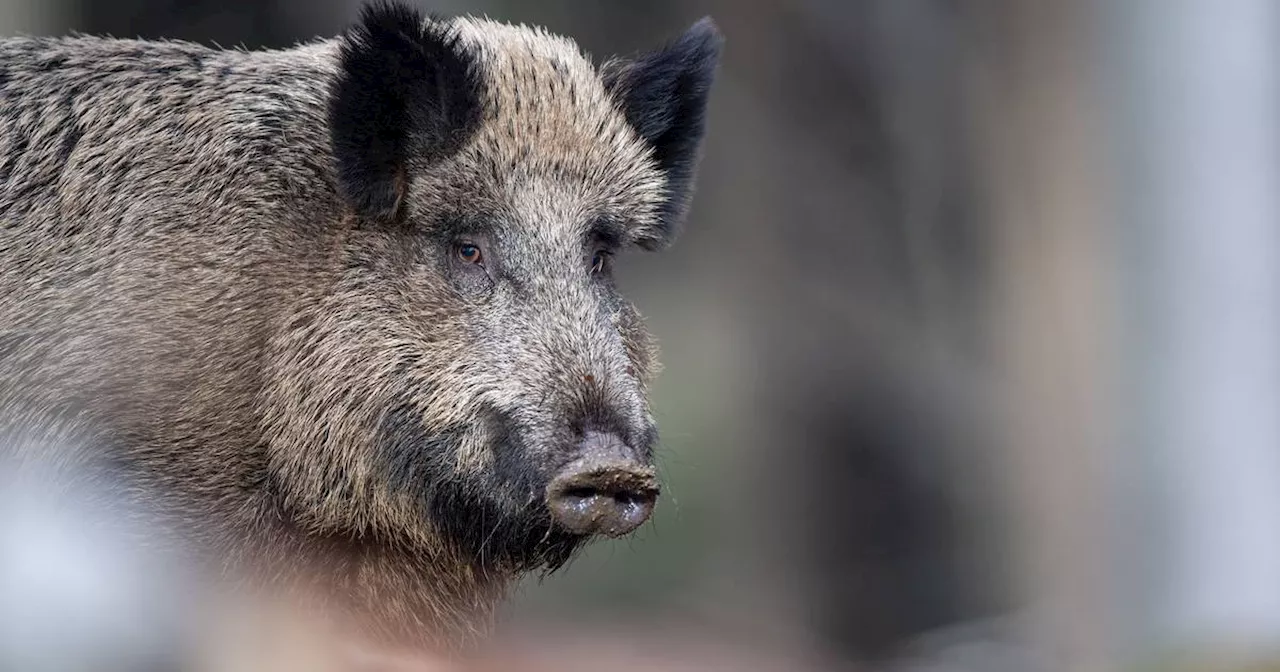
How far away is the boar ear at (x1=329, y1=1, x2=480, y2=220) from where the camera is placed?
518 cm

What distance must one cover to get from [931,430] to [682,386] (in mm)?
4491

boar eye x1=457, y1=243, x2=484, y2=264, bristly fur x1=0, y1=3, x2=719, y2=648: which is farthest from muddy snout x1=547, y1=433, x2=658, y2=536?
boar eye x1=457, y1=243, x2=484, y2=264

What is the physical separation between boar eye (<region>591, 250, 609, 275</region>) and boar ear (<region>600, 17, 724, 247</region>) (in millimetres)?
268

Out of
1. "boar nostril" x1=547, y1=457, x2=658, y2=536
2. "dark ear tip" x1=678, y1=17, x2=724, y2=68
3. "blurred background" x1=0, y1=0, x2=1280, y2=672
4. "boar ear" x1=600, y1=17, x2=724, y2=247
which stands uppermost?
"blurred background" x1=0, y1=0, x2=1280, y2=672

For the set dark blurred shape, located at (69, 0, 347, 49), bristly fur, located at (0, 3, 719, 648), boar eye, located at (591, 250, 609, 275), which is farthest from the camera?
dark blurred shape, located at (69, 0, 347, 49)

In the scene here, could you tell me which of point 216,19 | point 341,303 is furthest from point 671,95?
point 216,19

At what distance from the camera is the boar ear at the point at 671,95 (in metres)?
5.77

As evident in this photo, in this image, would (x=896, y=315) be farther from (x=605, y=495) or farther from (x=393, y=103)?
(x=605, y=495)

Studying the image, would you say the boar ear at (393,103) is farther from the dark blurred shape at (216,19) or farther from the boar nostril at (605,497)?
the dark blurred shape at (216,19)

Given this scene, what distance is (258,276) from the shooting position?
5297 mm

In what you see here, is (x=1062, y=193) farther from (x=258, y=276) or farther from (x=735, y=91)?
(x=258, y=276)

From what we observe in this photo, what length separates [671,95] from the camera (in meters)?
5.80

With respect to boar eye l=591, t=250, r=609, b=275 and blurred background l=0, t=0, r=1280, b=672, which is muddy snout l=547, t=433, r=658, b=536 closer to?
boar eye l=591, t=250, r=609, b=275

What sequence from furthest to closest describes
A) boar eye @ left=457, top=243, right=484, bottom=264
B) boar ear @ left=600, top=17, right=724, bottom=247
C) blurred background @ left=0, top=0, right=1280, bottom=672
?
blurred background @ left=0, top=0, right=1280, bottom=672
boar ear @ left=600, top=17, right=724, bottom=247
boar eye @ left=457, top=243, right=484, bottom=264
